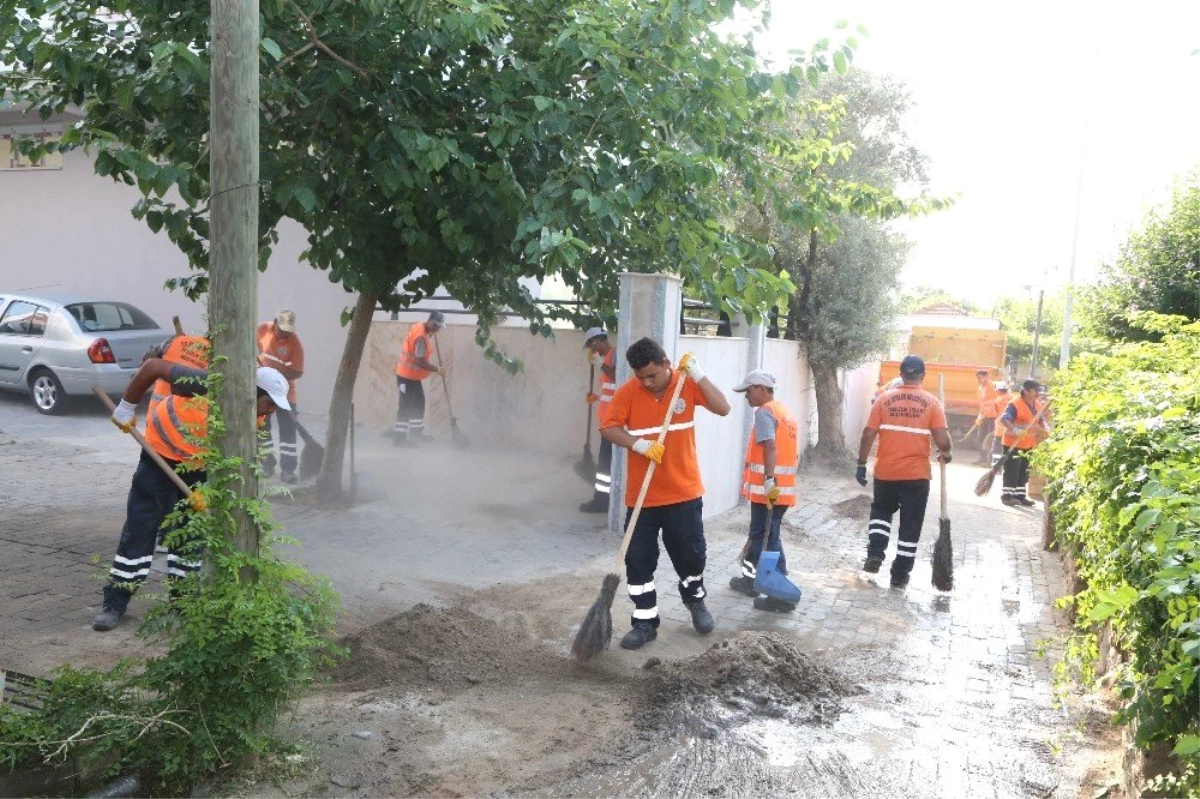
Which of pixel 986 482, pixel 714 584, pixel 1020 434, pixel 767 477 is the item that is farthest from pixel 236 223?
pixel 986 482

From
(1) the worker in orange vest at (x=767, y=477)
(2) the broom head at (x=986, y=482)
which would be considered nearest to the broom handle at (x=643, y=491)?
(1) the worker in orange vest at (x=767, y=477)

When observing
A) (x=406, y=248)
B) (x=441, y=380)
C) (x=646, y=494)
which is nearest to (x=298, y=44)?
(x=406, y=248)

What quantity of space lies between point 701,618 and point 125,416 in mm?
3563

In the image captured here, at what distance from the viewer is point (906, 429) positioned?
8.18 meters

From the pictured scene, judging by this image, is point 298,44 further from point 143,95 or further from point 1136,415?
point 1136,415

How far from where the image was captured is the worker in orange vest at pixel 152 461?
5.88m

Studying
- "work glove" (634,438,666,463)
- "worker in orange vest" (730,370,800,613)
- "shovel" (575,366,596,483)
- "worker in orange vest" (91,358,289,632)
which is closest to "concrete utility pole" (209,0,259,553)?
"worker in orange vest" (91,358,289,632)

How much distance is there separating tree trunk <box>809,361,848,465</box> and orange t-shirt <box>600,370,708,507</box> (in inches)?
404

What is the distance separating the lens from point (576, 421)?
43.2 feet

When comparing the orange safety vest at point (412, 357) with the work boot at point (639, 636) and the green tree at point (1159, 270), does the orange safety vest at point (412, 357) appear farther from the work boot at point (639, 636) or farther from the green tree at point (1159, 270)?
the green tree at point (1159, 270)

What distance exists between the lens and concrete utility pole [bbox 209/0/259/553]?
4078 millimetres

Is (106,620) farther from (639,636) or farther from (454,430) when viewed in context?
(454,430)

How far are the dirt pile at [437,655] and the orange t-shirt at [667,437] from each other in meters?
1.09

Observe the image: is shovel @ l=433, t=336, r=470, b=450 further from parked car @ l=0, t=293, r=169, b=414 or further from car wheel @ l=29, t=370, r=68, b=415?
car wheel @ l=29, t=370, r=68, b=415
